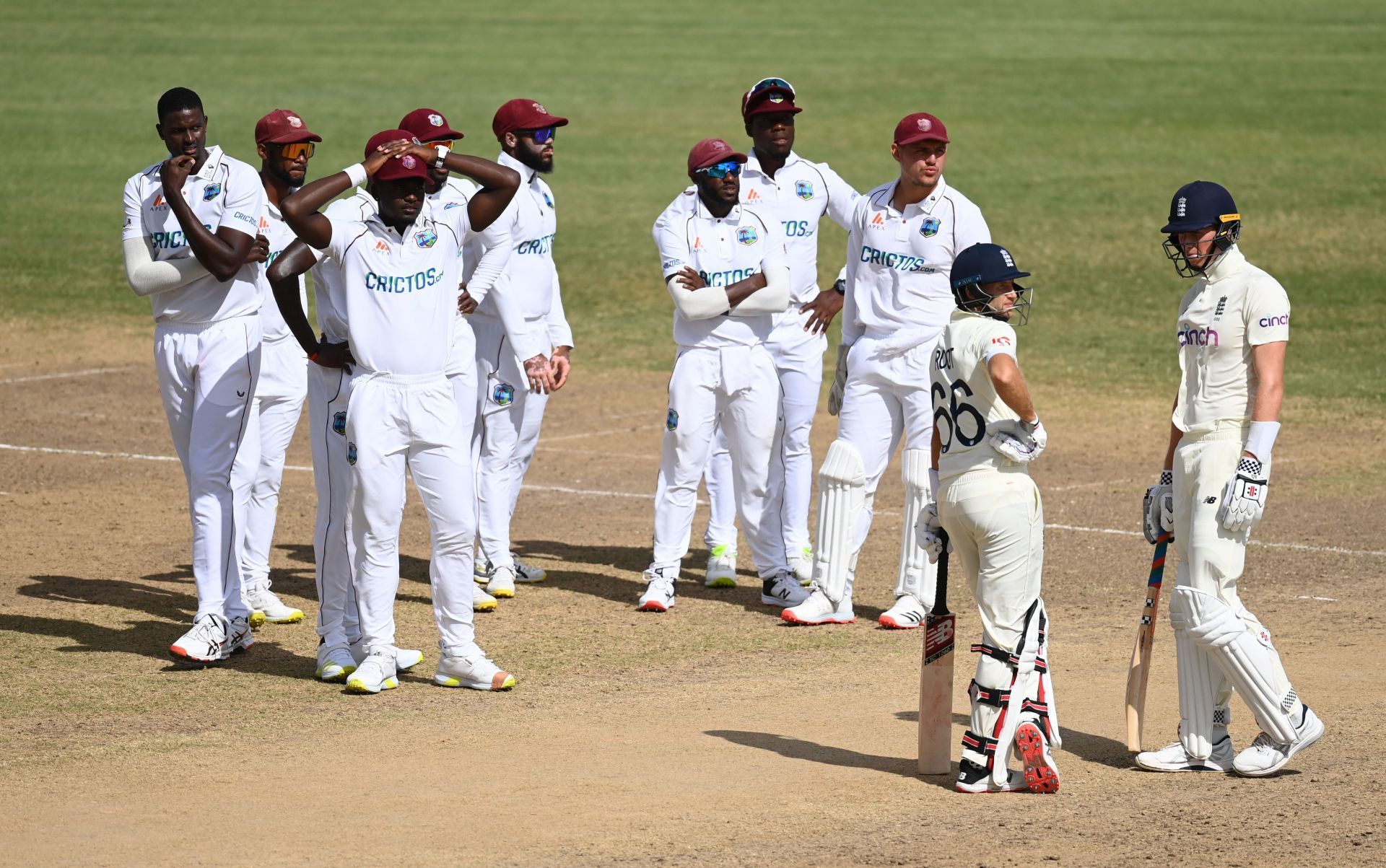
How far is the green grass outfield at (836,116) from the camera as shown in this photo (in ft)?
72.9

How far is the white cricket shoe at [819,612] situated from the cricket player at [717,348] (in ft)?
1.16

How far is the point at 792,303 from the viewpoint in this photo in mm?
11344

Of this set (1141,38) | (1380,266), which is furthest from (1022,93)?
(1380,266)

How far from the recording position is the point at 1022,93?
40.2m

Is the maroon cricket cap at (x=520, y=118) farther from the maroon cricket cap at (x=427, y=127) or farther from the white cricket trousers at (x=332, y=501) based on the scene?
the white cricket trousers at (x=332, y=501)

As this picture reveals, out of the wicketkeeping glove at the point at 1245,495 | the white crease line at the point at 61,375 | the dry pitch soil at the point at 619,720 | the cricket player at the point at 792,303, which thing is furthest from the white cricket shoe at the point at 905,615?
the white crease line at the point at 61,375

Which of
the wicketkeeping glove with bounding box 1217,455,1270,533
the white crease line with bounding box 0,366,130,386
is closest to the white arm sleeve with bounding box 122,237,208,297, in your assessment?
the wicketkeeping glove with bounding box 1217,455,1270,533

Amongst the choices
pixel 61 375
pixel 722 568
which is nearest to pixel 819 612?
pixel 722 568

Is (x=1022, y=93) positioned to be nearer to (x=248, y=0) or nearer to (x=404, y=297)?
(x=248, y=0)

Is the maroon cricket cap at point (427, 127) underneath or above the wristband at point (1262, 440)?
above

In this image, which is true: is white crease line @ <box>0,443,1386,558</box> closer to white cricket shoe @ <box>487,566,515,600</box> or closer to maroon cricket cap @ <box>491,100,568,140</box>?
white cricket shoe @ <box>487,566,515,600</box>

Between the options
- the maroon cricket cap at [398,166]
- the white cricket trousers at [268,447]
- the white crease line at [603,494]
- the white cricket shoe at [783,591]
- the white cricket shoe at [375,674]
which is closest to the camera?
the maroon cricket cap at [398,166]

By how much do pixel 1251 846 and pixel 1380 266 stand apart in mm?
18716

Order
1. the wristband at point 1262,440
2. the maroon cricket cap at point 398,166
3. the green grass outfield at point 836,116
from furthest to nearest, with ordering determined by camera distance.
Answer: the green grass outfield at point 836,116 < the maroon cricket cap at point 398,166 < the wristband at point 1262,440
